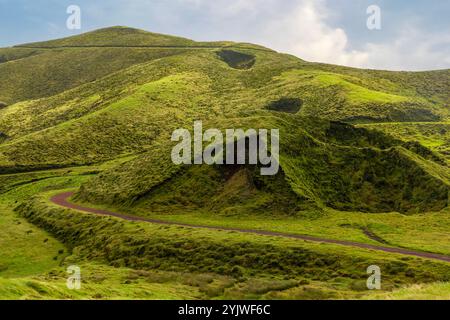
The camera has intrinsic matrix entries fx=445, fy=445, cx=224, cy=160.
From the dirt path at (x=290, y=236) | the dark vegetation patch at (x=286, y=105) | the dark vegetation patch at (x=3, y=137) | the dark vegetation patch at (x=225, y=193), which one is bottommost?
the dirt path at (x=290, y=236)

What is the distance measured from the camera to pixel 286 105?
525 feet

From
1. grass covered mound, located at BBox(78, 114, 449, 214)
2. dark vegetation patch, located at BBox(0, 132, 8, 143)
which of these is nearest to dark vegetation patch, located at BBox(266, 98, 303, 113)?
grass covered mound, located at BBox(78, 114, 449, 214)

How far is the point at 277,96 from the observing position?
6516 inches

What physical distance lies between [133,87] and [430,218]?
5619 inches

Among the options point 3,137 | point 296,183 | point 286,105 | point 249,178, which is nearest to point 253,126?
point 249,178

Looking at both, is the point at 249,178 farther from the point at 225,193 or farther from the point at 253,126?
the point at 253,126

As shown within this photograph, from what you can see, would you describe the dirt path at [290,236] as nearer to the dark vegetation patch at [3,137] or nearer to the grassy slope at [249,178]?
the grassy slope at [249,178]

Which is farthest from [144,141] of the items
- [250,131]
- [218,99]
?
[250,131]

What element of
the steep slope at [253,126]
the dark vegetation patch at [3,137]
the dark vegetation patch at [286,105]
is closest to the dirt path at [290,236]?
the steep slope at [253,126]

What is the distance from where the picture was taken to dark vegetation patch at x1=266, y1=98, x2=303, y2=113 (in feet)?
517

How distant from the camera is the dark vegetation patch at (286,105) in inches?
6201

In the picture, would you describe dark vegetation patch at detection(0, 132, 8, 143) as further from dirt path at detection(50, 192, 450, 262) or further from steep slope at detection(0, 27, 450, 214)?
dirt path at detection(50, 192, 450, 262)

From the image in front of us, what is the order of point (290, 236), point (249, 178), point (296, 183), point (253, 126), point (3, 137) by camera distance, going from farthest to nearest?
point (3, 137)
point (253, 126)
point (249, 178)
point (296, 183)
point (290, 236)

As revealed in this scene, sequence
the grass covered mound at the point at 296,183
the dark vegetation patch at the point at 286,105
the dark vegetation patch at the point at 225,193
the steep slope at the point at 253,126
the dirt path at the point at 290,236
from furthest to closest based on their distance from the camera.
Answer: the dark vegetation patch at the point at 286,105 → the steep slope at the point at 253,126 → the grass covered mound at the point at 296,183 → the dark vegetation patch at the point at 225,193 → the dirt path at the point at 290,236
